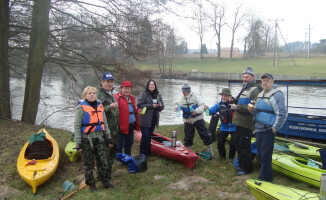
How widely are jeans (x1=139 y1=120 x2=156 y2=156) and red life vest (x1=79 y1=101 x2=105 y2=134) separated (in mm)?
1607

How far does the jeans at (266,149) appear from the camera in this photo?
4211 mm

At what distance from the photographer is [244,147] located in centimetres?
484

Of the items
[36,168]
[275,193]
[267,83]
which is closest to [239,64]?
[267,83]

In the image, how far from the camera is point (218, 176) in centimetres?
501

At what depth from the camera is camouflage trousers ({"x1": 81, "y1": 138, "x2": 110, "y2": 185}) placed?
13.8 feet

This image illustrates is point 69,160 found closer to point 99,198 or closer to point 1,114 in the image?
point 99,198

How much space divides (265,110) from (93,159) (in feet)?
9.29

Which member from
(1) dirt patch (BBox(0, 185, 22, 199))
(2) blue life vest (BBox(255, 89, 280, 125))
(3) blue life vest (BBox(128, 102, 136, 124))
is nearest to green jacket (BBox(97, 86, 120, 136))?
(3) blue life vest (BBox(128, 102, 136, 124))

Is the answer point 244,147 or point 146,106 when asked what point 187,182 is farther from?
point 146,106

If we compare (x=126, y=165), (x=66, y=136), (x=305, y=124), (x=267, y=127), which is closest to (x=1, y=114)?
(x=66, y=136)

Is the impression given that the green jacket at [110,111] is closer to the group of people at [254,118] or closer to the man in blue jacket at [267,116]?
the group of people at [254,118]

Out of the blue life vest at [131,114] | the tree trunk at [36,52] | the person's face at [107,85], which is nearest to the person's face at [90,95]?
the person's face at [107,85]

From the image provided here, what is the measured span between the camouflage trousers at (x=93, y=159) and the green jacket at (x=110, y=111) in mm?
487

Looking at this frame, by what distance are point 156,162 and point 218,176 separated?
1.39 metres
